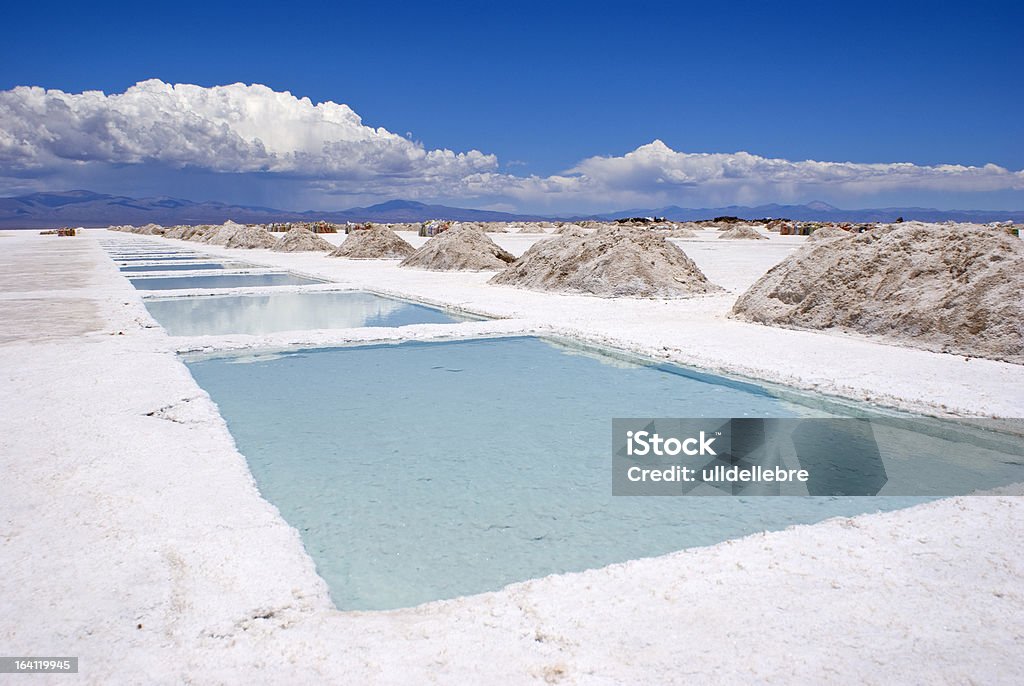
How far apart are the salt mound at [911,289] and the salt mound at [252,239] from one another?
32923 millimetres

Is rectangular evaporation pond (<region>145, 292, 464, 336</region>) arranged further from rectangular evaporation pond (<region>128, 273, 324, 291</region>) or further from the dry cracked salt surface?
the dry cracked salt surface

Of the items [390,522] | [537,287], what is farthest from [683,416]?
[537,287]

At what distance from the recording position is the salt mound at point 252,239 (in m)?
38.5

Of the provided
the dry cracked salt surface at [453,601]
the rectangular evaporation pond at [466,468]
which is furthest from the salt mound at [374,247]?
the dry cracked salt surface at [453,601]

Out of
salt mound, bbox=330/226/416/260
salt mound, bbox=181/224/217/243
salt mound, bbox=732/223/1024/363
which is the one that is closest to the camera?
salt mound, bbox=732/223/1024/363

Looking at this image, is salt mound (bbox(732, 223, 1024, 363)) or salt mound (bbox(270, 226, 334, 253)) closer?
salt mound (bbox(732, 223, 1024, 363))

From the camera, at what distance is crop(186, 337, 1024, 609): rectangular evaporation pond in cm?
294

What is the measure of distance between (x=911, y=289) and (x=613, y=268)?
5746 millimetres

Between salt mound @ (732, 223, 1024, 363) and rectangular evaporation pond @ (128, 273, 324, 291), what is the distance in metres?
10.8

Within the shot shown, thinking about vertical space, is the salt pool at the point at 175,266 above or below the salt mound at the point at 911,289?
below

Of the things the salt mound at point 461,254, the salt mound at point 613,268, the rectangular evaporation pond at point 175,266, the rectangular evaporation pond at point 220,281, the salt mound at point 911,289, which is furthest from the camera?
the rectangular evaporation pond at point 175,266

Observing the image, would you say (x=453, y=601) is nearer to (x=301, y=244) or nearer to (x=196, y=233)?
(x=301, y=244)

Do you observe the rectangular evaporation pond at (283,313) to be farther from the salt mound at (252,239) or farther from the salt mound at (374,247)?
the salt mound at (252,239)

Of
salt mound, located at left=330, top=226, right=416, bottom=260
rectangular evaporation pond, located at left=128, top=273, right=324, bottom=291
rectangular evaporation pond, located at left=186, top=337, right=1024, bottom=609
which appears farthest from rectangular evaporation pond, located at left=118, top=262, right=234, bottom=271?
rectangular evaporation pond, located at left=186, top=337, right=1024, bottom=609
